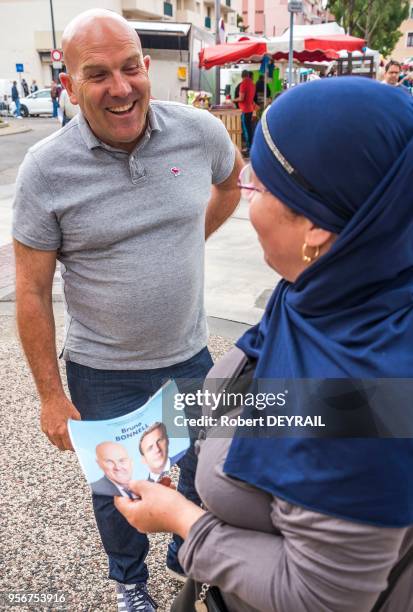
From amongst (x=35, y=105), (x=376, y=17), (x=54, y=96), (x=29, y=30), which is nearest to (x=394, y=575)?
(x=54, y=96)

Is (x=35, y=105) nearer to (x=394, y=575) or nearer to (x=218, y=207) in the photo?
(x=218, y=207)

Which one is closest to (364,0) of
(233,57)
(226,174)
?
(233,57)

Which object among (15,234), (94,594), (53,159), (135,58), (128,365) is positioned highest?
(135,58)

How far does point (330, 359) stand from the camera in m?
0.99

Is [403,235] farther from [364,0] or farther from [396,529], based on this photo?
[364,0]

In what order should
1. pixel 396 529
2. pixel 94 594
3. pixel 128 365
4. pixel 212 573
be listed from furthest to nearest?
1. pixel 94 594
2. pixel 128 365
3. pixel 212 573
4. pixel 396 529

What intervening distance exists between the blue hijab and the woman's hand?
7.6 inches

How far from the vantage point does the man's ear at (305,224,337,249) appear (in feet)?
3.40

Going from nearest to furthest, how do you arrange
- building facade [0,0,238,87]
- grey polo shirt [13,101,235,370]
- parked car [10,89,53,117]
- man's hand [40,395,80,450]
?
1. grey polo shirt [13,101,235,370]
2. man's hand [40,395,80,450]
3. parked car [10,89,53,117]
4. building facade [0,0,238,87]

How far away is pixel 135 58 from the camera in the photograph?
6.30 feet

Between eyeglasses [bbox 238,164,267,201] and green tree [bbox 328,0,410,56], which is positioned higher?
eyeglasses [bbox 238,164,267,201]

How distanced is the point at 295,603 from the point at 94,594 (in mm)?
1548

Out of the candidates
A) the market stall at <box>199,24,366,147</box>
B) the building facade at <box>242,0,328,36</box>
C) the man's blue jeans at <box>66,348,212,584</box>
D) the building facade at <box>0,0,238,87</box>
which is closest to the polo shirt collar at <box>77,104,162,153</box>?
the man's blue jeans at <box>66,348,212,584</box>

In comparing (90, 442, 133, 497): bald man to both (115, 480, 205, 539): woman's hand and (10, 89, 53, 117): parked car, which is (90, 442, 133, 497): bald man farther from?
(10, 89, 53, 117): parked car
